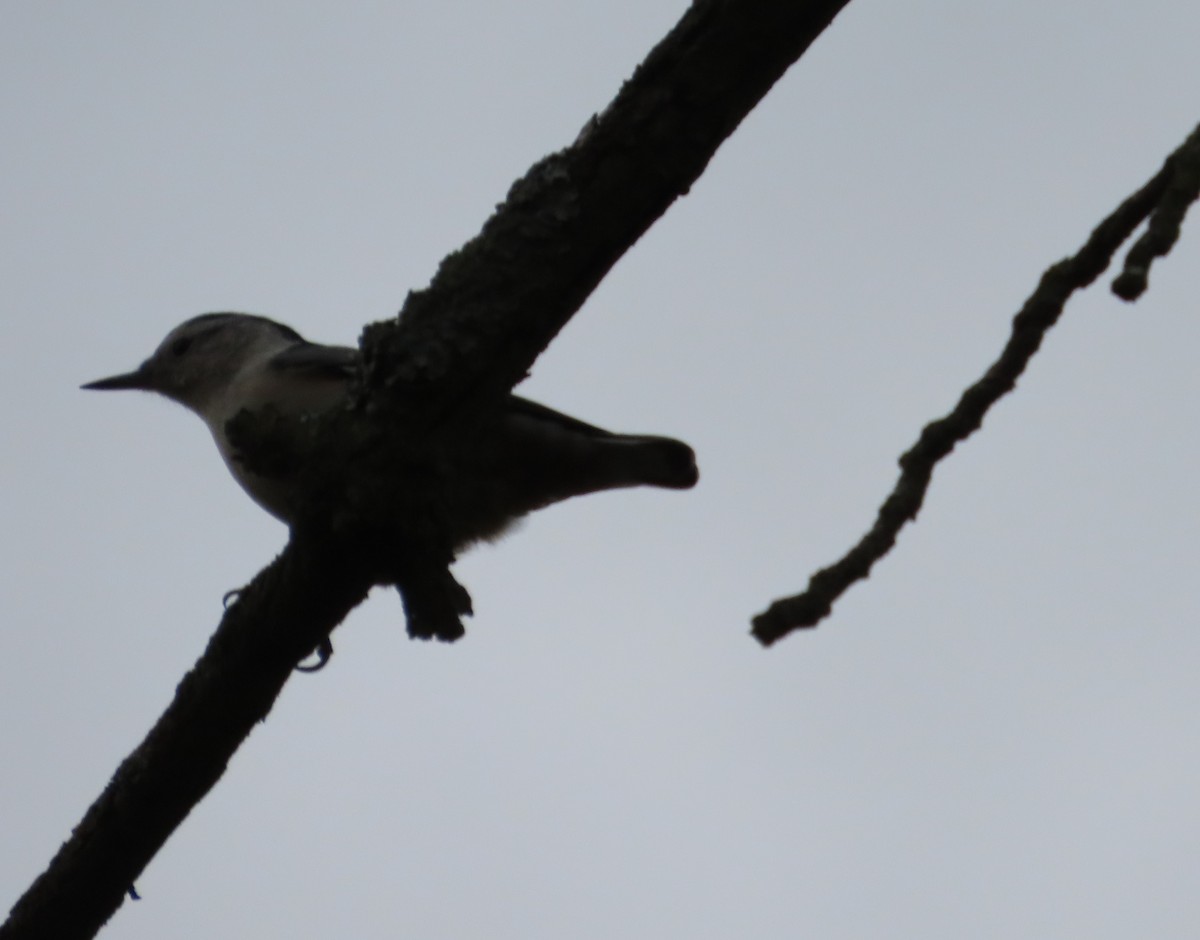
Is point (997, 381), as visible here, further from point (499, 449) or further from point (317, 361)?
point (317, 361)

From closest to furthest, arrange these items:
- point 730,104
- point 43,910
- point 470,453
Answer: point 730,104
point 470,453
point 43,910

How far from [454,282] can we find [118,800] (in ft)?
4.64

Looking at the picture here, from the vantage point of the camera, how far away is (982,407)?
6.15 feet

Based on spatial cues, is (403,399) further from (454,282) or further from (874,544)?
(874,544)

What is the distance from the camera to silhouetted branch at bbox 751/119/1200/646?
5.97 feet

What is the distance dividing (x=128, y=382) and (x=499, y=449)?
345 cm

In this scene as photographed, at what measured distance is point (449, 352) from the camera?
9.47 ft

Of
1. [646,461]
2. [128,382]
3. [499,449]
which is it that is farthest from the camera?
[128,382]

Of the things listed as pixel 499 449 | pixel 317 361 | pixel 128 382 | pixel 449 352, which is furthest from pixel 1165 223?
pixel 128 382

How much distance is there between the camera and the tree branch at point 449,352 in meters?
2.62

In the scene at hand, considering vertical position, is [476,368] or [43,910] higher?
[476,368]

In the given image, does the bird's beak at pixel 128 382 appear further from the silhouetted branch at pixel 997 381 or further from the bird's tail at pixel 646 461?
the silhouetted branch at pixel 997 381

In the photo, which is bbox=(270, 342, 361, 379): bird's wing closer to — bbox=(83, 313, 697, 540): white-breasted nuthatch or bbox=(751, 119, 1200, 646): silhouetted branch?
bbox=(83, 313, 697, 540): white-breasted nuthatch

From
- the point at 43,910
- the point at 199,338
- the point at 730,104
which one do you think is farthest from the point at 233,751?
the point at 199,338
